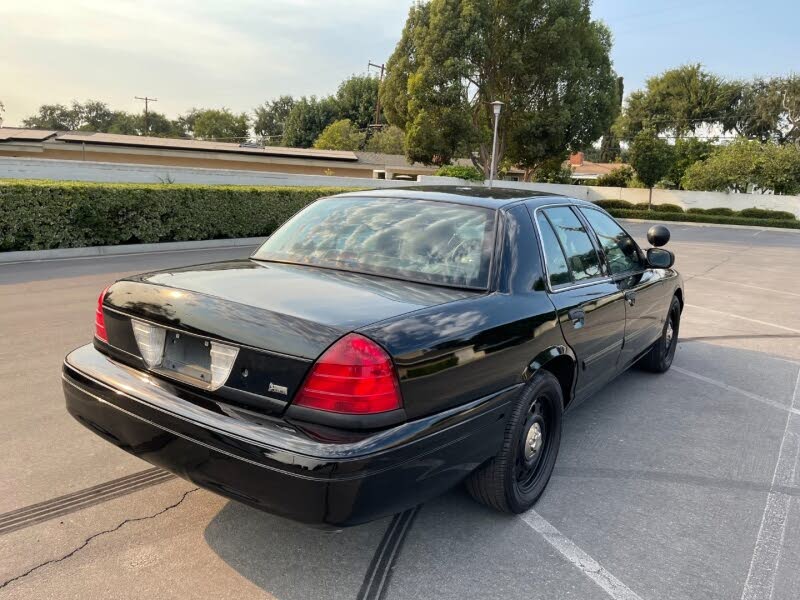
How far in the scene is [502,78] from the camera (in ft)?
114

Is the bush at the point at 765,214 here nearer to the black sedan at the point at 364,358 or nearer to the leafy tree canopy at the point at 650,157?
the leafy tree canopy at the point at 650,157

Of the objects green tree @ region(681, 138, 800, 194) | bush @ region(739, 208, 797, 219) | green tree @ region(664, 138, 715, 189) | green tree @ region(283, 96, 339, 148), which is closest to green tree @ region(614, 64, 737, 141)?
green tree @ region(664, 138, 715, 189)

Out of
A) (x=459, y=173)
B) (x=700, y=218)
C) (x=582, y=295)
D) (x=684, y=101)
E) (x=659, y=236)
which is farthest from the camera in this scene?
(x=684, y=101)

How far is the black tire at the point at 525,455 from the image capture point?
288cm

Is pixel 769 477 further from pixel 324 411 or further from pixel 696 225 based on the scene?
pixel 696 225

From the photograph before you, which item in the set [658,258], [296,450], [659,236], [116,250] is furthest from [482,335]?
[116,250]

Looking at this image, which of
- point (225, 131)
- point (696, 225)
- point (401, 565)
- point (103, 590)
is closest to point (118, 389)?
point (103, 590)

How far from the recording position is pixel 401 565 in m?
2.65

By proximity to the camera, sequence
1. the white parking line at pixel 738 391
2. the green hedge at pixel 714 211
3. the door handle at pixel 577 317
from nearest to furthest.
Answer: the door handle at pixel 577 317
the white parking line at pixel 738 391
the green hedge at pixel 714 211

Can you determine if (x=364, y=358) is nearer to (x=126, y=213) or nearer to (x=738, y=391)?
(x=738, y=391)

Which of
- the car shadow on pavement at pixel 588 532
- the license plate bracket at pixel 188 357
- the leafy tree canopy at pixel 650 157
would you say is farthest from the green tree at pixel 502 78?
the license plate bracket at pixel 188 357

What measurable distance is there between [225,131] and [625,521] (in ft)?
256

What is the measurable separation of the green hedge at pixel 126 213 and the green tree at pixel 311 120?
153ft

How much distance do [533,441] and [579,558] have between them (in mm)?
624
